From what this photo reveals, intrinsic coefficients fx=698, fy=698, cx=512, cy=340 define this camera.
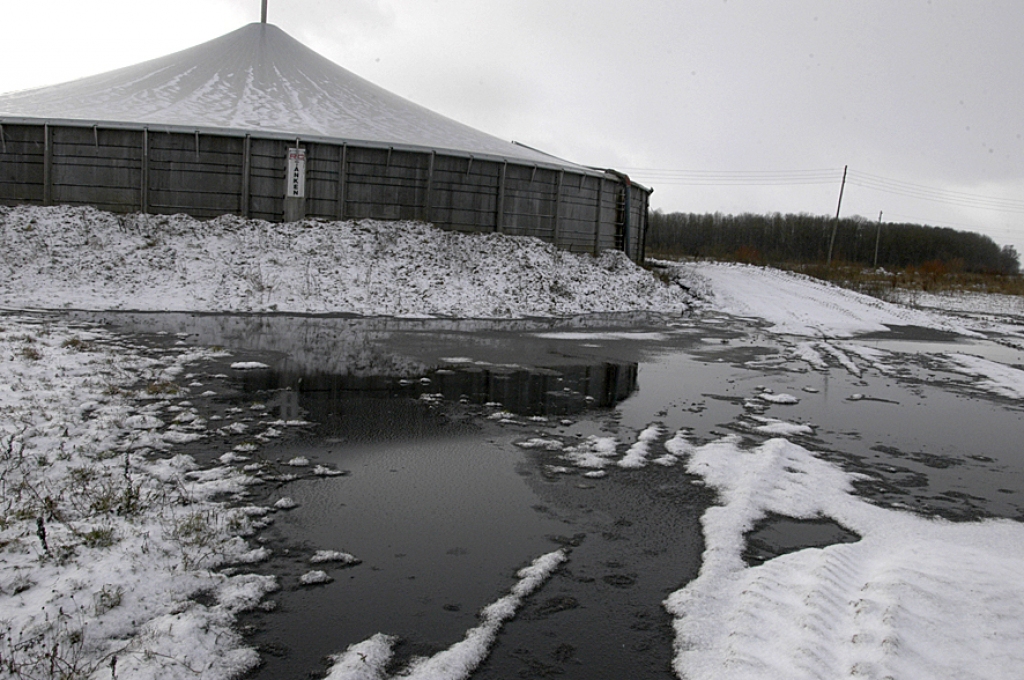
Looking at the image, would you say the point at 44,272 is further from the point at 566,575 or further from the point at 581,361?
the point at 566,575

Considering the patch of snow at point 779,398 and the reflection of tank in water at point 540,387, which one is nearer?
the reflection of tank in water at point 540,387

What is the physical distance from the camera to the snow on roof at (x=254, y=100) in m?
25.4

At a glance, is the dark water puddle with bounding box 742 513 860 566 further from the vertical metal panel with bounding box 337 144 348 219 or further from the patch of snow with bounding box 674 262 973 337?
the vertical metal panel with bounding box 337 144 348 219

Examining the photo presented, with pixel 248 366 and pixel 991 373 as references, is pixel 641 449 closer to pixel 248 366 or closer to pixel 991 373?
pixel 248 366

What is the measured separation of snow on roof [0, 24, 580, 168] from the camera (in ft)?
83.4

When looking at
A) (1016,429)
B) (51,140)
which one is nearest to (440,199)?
(51,140)

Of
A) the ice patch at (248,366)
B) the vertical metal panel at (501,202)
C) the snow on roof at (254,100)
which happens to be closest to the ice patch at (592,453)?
the ice patch at (248,366)

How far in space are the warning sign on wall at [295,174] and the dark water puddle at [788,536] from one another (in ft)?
71.2

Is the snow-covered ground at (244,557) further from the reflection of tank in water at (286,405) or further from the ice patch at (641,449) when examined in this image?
the reflection of tank in water at (286,405)

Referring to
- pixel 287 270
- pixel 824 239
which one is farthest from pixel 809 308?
pixel 824 239

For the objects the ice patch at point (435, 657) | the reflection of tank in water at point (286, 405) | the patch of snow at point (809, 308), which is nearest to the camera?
the ice patch at point (435, 657)

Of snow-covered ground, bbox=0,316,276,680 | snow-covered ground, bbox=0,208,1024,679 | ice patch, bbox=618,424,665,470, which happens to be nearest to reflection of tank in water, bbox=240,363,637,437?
snow-covered ground, bbox=0,208,1024,679

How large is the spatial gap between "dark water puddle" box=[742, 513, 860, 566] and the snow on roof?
2264cm

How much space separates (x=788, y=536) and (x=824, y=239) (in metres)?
119
